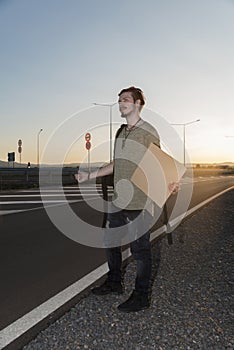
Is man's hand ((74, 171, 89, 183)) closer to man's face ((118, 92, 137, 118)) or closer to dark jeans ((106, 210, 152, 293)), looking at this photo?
dark jeans ((106, 210, 152, 293))

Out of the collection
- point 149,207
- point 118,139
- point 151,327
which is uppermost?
point 118,139

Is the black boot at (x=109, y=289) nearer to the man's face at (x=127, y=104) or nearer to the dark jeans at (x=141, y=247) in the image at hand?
the dark jeans at (x=141, y=247)

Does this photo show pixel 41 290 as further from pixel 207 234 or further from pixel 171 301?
pixel 207 234


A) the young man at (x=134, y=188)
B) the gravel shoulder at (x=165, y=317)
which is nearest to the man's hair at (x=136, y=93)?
the young man at (x=134, y=188)

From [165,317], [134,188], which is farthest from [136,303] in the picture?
[134,188]

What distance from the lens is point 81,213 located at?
11227 millimetres

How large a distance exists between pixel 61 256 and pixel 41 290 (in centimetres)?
167

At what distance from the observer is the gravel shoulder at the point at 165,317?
315 cm

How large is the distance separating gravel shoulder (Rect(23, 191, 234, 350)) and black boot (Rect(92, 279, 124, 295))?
0.19ft

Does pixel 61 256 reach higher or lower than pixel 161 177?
lower

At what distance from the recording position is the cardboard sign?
3.90m

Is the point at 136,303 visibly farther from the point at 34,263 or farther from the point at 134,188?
the point at 34,263

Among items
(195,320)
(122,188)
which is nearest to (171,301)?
(195,320)

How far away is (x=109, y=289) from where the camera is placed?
429 centimetres
